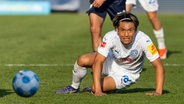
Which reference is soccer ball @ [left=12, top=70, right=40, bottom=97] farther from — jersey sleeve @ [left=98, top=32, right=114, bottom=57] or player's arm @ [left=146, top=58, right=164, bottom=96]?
player's arm @ [left=146, top=58, right=164, bottom=96]

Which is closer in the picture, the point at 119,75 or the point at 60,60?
the point at 119,75

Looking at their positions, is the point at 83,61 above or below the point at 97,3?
below

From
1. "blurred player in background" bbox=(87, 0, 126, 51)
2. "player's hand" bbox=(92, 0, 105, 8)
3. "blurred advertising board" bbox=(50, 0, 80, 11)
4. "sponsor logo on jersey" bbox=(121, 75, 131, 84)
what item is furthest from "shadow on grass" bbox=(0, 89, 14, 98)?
"blurred advertising board" bbox=(50, 0, 80, 11)

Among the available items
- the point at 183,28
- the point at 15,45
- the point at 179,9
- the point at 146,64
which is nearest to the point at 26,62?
the point at 146,64

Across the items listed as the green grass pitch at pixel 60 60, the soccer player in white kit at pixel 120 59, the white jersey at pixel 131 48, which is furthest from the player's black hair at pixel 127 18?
the green grass pitch at pixel 60 60

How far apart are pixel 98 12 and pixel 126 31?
267 cm

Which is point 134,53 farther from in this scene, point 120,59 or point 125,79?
point 125,79

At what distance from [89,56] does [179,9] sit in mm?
25382

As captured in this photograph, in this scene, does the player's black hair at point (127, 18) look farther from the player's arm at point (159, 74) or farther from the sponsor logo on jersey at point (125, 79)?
the sponsor logo on jersey at point (125, 79)

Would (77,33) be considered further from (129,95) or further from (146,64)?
(129,95)

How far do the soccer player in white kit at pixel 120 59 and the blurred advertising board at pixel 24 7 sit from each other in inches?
922

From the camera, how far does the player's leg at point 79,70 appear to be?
8.72 meters

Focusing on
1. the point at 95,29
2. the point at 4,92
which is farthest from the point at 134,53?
the point at 95,29

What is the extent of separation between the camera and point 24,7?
32531mm
